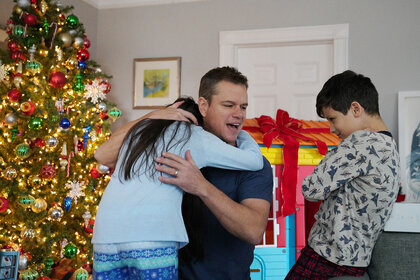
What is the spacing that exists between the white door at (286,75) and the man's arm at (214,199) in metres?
3.06

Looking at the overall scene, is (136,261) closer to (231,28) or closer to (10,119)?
(10,119)

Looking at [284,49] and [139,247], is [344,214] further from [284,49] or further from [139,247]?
[284,49]

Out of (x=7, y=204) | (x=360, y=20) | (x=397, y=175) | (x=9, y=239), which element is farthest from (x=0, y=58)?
(x=360, y=20)

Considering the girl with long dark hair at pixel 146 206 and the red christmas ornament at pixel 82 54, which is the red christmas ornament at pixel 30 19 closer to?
the red christmas ornament at pixel 82 54

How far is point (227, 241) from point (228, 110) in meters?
0.45

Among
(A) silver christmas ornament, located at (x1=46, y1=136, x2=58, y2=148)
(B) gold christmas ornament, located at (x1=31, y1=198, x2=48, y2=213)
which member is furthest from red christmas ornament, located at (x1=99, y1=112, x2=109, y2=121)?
(B) gold christmas ornament, located at (x1=31, y1=198, x2=48, y2=213)

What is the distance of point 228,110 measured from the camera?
1612 millimetres

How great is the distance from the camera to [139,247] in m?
1.23

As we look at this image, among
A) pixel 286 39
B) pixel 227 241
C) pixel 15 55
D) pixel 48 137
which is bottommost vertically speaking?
pixel 227 241

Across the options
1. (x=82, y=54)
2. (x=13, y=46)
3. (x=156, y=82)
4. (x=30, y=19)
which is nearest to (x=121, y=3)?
(x=156, y=82)

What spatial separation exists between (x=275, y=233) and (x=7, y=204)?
1681mm

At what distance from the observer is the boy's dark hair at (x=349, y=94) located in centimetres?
172

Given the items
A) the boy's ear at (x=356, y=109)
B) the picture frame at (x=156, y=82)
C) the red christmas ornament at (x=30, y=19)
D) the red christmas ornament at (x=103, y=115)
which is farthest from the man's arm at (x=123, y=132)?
the picture frame at (x=156, y=82)

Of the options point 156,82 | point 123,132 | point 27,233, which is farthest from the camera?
point 156,82
